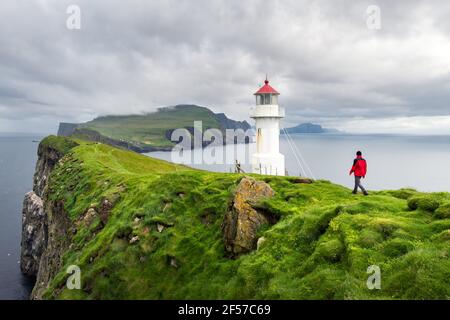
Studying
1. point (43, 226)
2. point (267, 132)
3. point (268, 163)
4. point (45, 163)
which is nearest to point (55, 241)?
point (43, 226)

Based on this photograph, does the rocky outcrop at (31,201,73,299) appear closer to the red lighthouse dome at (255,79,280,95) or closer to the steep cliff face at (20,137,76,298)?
the steep cliff face at (20,137,76,298)

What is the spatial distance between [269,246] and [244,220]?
9.20 ft

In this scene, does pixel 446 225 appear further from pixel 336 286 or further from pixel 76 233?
pixel 76 233

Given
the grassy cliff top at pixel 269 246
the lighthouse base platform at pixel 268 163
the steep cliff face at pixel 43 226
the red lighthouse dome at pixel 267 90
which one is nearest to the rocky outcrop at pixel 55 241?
the steep cliff face at pixel 43 226

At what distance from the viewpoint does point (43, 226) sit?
55969mm

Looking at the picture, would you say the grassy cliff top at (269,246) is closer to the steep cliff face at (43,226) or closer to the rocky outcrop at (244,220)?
the rocky outcrop at (244,220)

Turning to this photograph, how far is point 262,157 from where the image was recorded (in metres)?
47.0

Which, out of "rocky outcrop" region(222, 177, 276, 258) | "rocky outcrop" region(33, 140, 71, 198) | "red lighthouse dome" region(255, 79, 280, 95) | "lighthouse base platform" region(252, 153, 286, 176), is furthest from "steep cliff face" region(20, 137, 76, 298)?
"red lighthouse dome" region(255, 79, 280, 95)

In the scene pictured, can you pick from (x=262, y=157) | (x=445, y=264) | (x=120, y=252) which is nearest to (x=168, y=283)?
(x=120, y=252)

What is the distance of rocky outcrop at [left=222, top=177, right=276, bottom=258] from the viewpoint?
18.1 m

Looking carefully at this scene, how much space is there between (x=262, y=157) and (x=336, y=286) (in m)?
35.5

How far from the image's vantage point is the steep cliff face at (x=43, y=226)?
3812 centimetres

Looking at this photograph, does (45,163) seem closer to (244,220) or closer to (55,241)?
(55,241)
